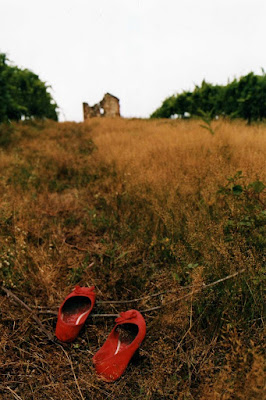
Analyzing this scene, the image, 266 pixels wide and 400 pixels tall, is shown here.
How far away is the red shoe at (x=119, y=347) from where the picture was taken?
1.17 meters

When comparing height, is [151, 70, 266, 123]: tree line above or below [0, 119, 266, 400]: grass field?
above

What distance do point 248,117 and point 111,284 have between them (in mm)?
8244

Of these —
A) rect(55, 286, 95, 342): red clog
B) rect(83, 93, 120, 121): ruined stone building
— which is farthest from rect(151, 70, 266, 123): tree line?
rect(83, 93, 120, 121): ruined stone building

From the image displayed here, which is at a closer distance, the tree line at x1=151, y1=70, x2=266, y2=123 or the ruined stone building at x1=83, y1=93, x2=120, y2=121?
the tree line at x1=151, y1=70, x2=266, y2=123

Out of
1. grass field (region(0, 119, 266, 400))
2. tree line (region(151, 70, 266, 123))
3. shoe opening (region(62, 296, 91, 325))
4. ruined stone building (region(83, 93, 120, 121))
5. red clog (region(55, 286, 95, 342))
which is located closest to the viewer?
grass field (region(0, 119, 266, 400))

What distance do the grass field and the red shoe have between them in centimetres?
5

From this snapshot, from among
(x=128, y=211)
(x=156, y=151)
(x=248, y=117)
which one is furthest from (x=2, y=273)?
(x=248, y=117)

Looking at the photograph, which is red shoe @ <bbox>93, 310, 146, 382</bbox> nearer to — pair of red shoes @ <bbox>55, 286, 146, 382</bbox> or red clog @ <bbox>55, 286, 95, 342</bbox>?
pair of red shoes @ <bbox>55, 286, 146, 382</bbox>

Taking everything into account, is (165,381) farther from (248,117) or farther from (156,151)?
(248,117)

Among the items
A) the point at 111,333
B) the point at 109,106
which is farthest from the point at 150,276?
the point at 109,106

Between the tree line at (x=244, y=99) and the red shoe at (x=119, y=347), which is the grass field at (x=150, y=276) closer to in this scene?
the red shoe at (x=119, y=347)

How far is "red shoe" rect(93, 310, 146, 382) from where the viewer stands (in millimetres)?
1172

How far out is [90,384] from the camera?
3.65 feet

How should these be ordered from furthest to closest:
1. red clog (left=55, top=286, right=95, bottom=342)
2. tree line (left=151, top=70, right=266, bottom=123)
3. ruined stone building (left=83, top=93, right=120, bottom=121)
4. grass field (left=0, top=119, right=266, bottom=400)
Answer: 1. ruined stone building (left=83, top=93, right=120, bottom=121)
2. tree line (left=151, top=70, right=266, bottom=123)
3. red clog (left=55, top=286, right=95, bottom=342)
4. grass field (left=0, top=119, right=266, bottom=400)
